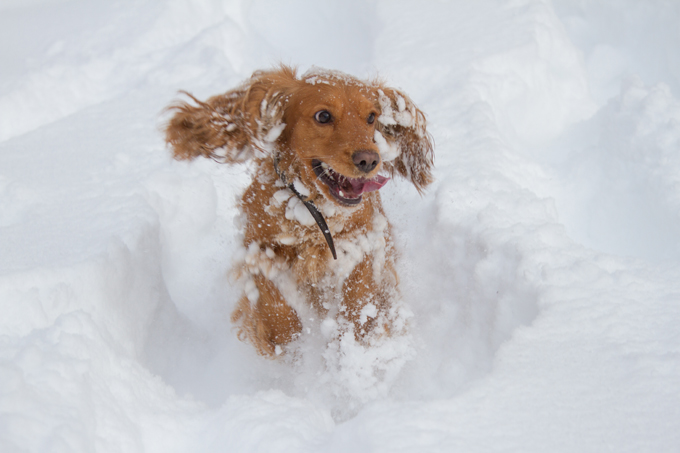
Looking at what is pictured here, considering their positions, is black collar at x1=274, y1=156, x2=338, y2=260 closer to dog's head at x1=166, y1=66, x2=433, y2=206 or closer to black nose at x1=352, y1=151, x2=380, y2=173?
dog's head at x1=166, y1=66, x2=433, y2=206

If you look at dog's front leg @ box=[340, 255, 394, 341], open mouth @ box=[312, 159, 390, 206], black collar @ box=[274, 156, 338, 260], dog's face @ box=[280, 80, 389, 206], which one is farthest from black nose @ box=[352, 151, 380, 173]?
dog's front leg @ box=[340, 255, 394, 341]

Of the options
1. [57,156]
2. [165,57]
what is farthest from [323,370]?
[165,57]

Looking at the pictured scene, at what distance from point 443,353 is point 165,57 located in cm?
316

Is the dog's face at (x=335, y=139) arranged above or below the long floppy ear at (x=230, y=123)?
below

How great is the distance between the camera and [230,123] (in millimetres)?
1884

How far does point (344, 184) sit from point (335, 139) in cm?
16

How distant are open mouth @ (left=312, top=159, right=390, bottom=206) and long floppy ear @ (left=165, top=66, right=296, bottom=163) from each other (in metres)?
0.25

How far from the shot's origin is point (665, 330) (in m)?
1.50

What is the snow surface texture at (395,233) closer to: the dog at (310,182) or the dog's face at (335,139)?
the dog at (310,182)

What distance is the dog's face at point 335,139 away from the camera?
1567 millimetres

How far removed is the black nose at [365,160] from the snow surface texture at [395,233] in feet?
2.26

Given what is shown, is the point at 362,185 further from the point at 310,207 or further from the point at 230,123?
the point at 230,123

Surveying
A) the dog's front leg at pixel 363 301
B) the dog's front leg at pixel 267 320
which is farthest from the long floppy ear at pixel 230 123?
the dog's front leg at pixel 363 301

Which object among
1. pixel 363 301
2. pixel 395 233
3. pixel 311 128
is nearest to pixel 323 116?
pixel 311 128
